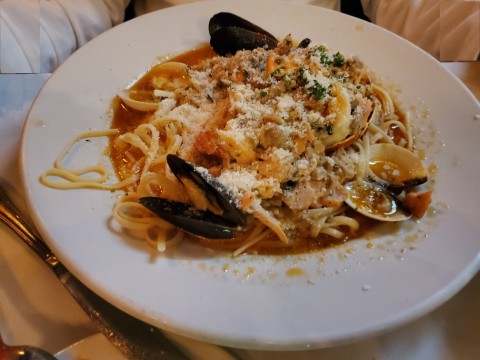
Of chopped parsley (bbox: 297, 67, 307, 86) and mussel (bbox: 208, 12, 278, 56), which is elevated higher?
chopped parsley (bbox: 297, 67, 307, 86)

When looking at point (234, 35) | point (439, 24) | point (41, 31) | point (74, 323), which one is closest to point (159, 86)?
point (234, 35)

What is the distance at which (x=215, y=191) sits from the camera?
1897mm

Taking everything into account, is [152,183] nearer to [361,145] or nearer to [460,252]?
[361,145]

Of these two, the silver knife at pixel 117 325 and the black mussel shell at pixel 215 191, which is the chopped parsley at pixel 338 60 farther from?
the silver knife at pixel 117 325

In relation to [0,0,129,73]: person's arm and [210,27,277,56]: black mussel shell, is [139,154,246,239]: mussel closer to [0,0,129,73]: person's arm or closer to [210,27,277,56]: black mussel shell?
[210,27,277,56]: black mussel shell

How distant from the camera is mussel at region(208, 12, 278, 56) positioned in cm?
287

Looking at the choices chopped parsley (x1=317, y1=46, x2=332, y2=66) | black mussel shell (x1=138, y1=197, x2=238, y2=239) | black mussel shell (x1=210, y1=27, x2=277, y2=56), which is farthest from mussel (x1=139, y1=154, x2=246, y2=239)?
black mussel shell (x1=210, y1=27, x2=277, y2=56)

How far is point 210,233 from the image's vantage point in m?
1.88

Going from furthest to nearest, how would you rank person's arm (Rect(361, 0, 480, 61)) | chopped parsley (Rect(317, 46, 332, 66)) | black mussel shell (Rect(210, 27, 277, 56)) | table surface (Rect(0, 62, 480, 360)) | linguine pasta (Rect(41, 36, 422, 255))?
person's arm (Rect(361, 0, 480, 61))
black mussel shell (Rect(210, 27, 277, 56))
chopped parsley (Rect(317, 46, 332, 66))
linguine pasta (Rect(41, 36, 422, 255))
table surface (Rect(0, 62, 480, 360))

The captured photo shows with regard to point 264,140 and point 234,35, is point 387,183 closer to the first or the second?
point 264,140

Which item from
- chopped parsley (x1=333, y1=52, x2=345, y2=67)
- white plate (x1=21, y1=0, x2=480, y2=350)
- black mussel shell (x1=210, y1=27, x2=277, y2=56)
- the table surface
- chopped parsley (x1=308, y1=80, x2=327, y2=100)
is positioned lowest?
the table surface

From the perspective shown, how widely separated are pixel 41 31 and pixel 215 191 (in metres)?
2.29

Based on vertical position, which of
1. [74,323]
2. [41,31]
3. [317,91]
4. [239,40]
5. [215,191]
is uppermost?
[317,91]

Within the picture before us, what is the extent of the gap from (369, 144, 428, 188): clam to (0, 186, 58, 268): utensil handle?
1.60m
